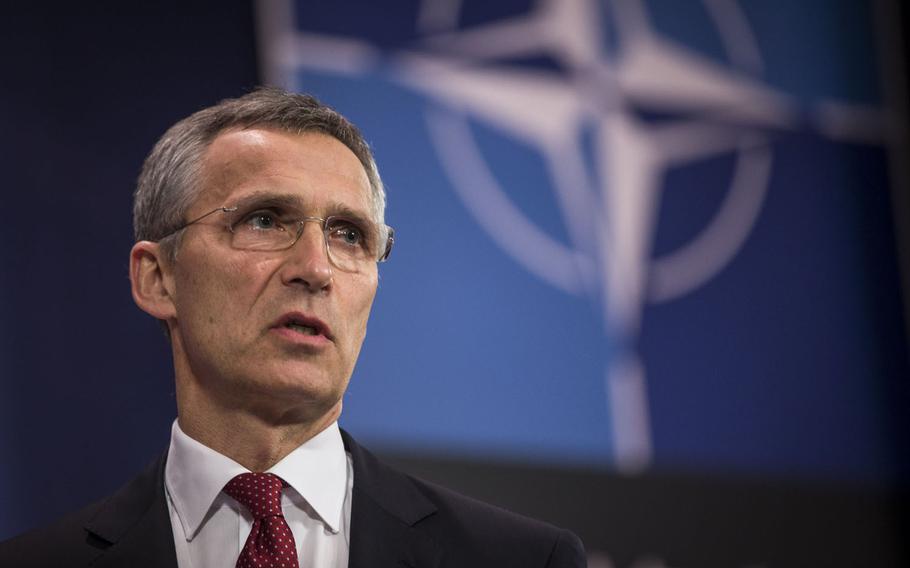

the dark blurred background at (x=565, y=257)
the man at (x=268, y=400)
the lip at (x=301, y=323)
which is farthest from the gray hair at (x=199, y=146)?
the dark blurred background at (x=565, y=257)

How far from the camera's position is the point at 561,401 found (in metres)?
3.76

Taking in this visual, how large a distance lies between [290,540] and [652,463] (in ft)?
7.40

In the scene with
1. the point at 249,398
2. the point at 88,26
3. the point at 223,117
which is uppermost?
the point at 88,26

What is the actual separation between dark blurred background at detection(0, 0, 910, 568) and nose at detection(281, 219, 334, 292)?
1.36 m

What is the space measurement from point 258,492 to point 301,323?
29 centimetres

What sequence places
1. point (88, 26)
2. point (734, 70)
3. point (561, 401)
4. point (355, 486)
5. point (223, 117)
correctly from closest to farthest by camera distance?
point (355, 486) < point (223, 117) < point (88, 26) < point (561, 401) < point (734, 70)

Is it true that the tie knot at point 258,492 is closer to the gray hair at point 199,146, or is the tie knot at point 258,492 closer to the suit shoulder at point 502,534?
the suit shoulder at point 502,534

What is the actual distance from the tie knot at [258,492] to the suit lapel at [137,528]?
0.13 meters

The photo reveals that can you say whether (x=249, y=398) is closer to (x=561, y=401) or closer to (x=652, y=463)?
(x=561, y=401)

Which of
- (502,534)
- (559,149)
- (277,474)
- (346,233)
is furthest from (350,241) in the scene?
(559,149)

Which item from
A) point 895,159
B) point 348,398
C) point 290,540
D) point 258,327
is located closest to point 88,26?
point 348,398

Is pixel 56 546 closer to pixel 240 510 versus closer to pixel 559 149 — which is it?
pixel 240 510

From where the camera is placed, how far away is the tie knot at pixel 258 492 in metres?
1.87

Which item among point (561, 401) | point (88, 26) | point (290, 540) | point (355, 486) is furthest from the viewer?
point (561, 401)
